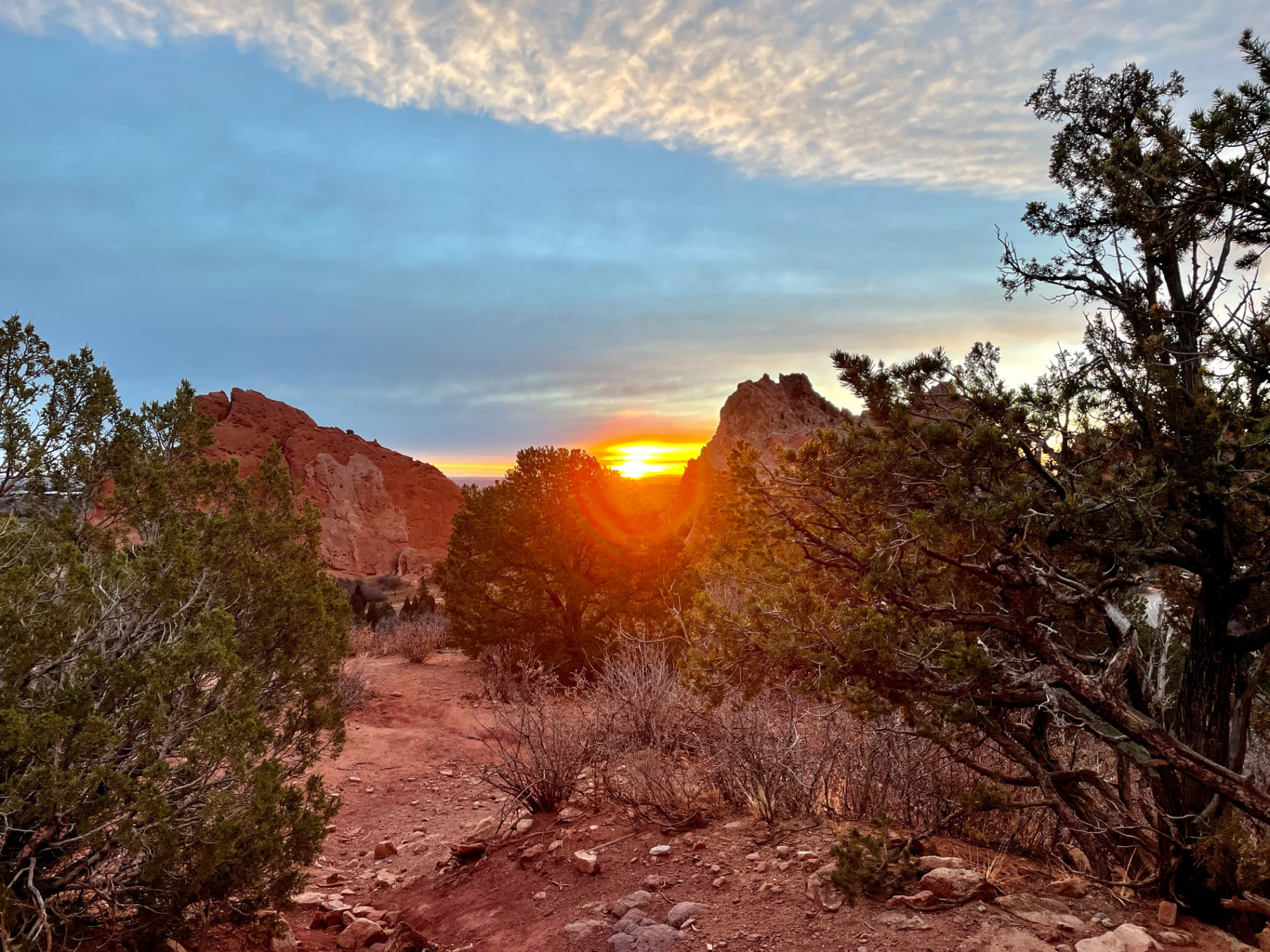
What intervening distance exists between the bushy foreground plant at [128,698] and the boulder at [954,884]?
3.07 meters

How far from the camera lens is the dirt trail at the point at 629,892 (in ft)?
10.6

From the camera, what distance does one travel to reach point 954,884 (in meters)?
3.42

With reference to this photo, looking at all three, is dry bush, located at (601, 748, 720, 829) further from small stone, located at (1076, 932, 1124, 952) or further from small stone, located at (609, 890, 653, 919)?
small stone, located at (1076, 932, 1124, 952)

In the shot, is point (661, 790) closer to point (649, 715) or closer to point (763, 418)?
point (649, 715)

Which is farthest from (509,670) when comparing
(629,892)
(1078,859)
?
(1078,859)

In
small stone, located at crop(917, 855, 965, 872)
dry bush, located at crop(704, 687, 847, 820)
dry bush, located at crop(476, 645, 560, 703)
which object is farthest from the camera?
dry bush, located at crop(476, 645, 560, 703)

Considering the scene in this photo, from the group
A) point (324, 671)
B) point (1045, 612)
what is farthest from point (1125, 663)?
point (324, 671)

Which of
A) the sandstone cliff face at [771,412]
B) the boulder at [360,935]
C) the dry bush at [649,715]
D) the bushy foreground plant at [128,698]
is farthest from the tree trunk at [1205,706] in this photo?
the sandstone cliff face at [771,412]

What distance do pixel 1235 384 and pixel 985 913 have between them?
274 centimetres

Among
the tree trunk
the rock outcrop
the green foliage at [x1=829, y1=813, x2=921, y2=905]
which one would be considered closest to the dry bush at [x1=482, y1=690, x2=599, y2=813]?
the green foliage at [x1=829, y1=813, x2=921, y2=905]

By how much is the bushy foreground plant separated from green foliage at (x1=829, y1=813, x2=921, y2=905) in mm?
2654

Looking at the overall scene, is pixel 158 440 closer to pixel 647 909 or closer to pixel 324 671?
pixel 324 671

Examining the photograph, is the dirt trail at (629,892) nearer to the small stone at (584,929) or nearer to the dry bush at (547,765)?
the small stone at (584,929)

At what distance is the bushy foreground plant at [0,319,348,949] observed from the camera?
3.06m
